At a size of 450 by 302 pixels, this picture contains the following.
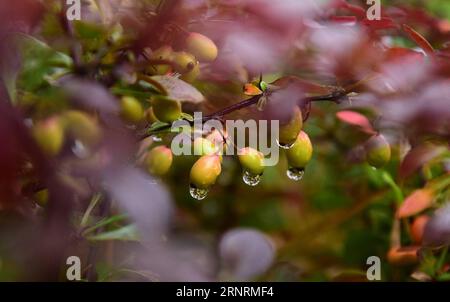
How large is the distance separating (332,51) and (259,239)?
0.31 meters

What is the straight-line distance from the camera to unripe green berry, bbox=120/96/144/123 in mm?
736

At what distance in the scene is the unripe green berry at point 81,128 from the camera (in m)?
0.59

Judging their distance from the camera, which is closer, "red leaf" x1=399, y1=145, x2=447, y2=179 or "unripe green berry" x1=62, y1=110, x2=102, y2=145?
"unripe green berry" x1=62, y1=110, x2=102, y2=145

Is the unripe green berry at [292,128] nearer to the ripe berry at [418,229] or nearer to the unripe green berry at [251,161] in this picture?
the unripe green berry at [251,161]

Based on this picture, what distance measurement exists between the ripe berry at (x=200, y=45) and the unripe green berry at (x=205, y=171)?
0.11 metres

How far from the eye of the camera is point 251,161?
2.58ft

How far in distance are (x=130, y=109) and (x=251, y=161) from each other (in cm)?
15

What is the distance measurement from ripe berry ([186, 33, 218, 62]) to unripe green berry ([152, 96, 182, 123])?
85 millimetres

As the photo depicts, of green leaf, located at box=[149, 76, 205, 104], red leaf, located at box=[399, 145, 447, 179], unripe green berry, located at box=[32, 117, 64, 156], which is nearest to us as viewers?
unripe green berry, located at box=[32, 117, 64, 156]

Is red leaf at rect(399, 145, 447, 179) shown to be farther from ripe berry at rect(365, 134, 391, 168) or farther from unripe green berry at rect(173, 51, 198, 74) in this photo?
unripe green berry at rect(173, 51, 198, 74)

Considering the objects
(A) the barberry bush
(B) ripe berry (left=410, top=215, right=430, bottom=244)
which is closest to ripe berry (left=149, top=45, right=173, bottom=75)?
(A) the barberry bush

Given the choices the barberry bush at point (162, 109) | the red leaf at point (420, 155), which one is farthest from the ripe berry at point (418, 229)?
the red leaf at point (420, 155)

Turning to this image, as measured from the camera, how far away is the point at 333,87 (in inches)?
32.2

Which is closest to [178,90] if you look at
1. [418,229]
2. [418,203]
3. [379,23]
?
[379,23]
